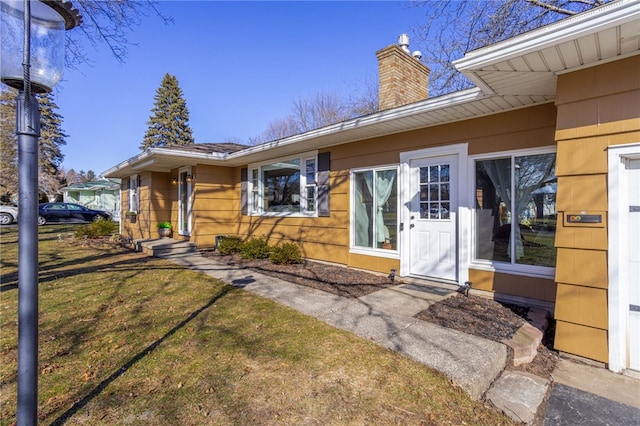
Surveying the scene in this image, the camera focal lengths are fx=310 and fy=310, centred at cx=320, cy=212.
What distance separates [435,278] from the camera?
508 centimetres

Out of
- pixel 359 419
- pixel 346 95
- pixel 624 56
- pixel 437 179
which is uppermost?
pixel 346 95

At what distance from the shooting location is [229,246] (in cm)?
809

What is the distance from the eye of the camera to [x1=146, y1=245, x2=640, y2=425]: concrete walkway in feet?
7.43

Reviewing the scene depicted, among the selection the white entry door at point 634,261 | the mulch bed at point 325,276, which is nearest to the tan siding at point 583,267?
the white entry door at point 634,261

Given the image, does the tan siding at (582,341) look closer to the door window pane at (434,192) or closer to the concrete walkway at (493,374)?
the concrete walkway at (493,374)

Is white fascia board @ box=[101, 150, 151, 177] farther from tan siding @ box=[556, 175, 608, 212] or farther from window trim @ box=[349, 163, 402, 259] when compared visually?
tan siding @ box=[556, 175, 608, 212]

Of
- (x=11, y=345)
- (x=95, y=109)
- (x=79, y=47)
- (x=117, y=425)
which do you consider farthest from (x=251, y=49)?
(x=117, y=425)

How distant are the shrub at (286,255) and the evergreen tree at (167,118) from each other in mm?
28279

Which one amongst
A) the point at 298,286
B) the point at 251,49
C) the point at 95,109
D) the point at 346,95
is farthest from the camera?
the point at 346,95

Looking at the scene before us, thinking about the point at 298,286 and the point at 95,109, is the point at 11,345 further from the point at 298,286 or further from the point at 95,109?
the point at 95,109

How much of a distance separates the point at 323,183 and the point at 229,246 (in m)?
3.15

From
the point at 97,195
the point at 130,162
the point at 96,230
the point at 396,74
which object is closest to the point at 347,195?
the point at 396,74

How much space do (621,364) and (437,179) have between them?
3.09 metres

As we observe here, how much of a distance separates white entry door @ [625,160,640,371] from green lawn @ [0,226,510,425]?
167cm
